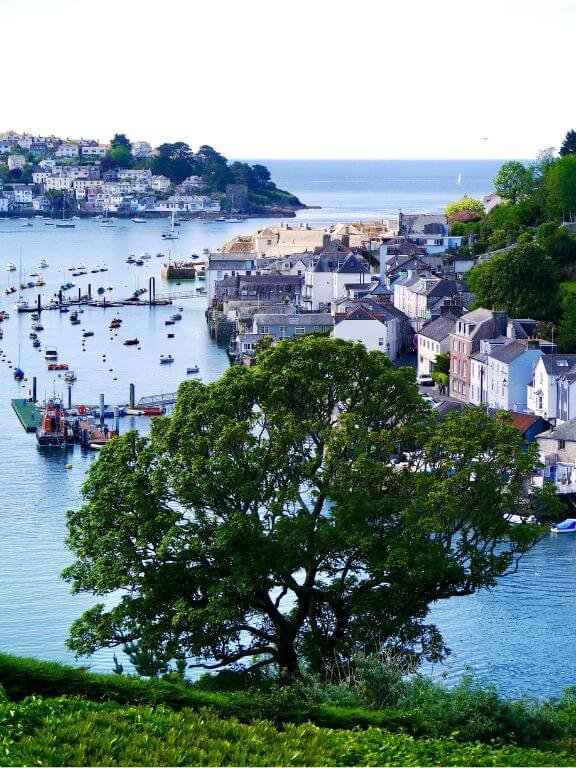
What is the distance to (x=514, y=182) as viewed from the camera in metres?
46.3

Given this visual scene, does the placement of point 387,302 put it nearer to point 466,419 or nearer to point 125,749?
point 466,419

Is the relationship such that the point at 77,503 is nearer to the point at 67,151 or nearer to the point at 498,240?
the point at 498,240

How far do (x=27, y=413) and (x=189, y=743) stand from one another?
2201 centimetres

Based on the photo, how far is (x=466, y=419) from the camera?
12.9 metres

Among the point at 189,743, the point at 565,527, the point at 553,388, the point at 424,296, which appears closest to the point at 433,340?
the point at 424,296

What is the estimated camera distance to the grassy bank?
23.3ft

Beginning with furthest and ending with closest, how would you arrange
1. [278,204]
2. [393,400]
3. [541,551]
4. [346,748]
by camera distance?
1. [278,204]
2. [541,551]
3. [393,400]
4. [346,748]

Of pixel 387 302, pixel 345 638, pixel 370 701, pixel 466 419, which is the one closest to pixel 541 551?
pixel 466 419

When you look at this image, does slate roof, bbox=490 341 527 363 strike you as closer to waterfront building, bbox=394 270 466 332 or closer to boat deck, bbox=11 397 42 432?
waterfront building, bbox=394 270 466 332

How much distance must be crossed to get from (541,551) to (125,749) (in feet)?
41.0

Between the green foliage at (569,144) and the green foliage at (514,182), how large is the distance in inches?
52.1

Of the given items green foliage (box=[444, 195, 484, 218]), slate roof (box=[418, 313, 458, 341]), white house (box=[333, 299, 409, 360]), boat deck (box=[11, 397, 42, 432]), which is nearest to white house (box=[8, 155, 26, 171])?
green foliage (box=[444, 195, 484, 218])

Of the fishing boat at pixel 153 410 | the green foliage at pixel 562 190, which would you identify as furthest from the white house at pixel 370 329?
the green foliage at pixel 562 190

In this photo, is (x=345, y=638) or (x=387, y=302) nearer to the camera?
(x=345, y=638)
